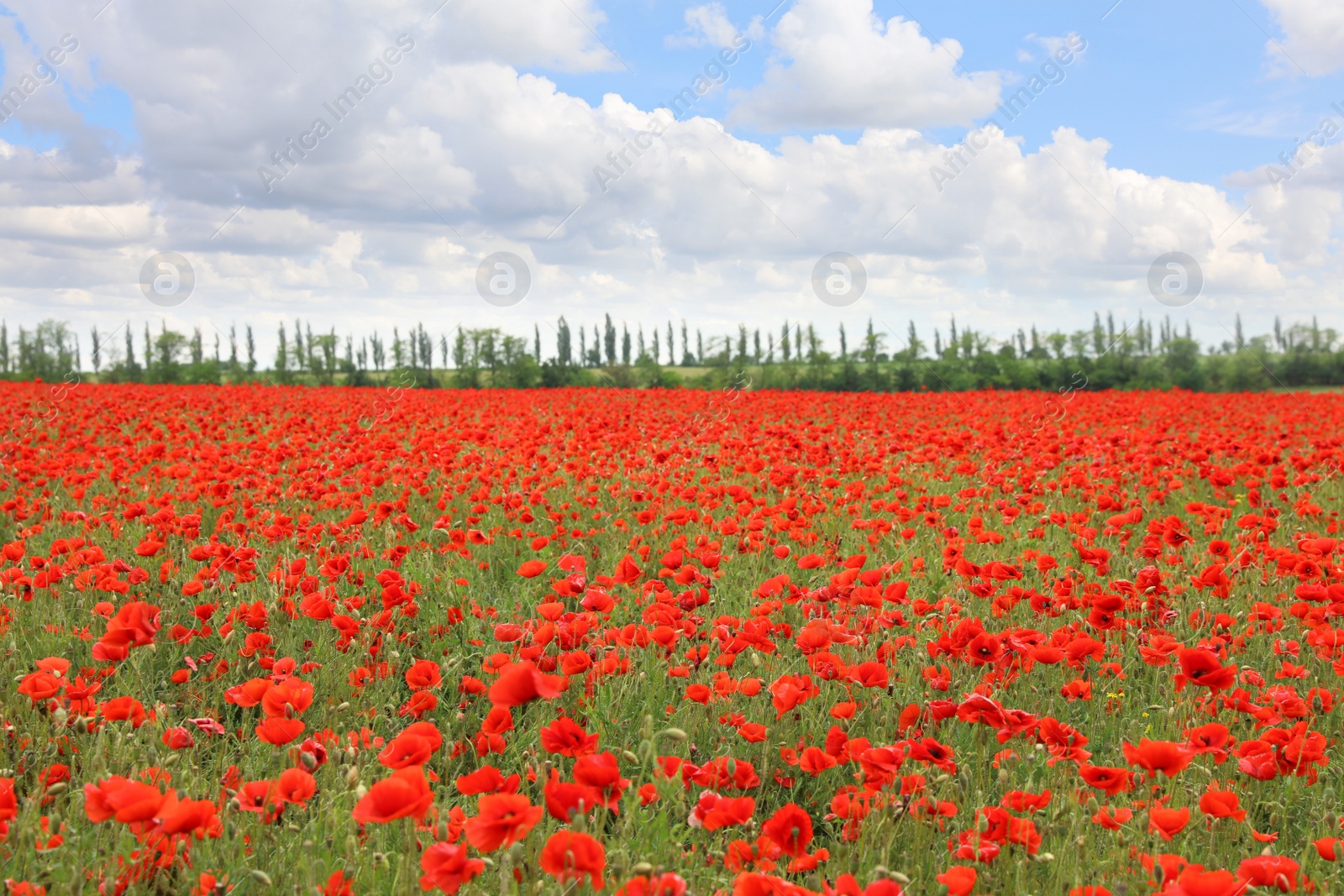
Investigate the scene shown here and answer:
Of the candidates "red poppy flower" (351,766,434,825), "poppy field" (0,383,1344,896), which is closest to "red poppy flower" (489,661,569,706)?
"poppy field" (0,383,1344,896)

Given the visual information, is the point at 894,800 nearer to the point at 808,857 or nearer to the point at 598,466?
the point at 808,857

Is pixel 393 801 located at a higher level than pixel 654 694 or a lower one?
higher

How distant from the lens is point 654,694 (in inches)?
138

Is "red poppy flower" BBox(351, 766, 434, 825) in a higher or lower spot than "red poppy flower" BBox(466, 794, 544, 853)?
higher

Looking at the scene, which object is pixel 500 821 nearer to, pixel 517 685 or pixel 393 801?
pixel 393 801

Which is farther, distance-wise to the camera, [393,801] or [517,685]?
[517,685]

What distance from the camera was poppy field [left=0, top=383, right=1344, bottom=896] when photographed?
2113 mm

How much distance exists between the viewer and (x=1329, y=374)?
3881 centimetres

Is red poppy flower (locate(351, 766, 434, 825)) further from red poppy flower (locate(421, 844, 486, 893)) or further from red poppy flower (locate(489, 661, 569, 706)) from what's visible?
red poppy flower (locate(489, 661, 569, 706))

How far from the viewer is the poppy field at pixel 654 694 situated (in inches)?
83.2

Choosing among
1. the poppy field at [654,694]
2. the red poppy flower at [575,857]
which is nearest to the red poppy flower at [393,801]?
the poppy field at [654,694]

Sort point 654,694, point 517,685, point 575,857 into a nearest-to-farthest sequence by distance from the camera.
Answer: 1. point 575,857
2. point 517,685
3. point 654,694

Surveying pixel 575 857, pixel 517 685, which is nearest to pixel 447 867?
pixel 575 857

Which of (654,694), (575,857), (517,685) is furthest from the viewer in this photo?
(654,694)
